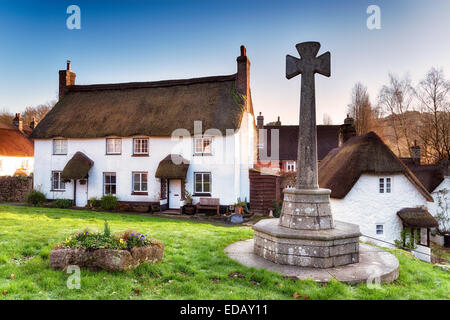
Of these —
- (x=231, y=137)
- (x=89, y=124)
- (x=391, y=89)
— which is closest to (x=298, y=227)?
(x=231, y=137)

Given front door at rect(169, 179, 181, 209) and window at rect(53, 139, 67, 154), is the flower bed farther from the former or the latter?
window at rect(53, 139, 67, 154)

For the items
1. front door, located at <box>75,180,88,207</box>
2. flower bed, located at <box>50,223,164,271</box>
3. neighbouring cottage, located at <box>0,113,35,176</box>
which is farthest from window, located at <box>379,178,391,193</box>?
neighbouring cottage, located at <box>0,113,35,176</box>

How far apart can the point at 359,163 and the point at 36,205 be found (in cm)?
2343

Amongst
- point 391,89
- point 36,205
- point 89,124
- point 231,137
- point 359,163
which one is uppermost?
point 391,89

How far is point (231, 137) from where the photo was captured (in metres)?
19.9

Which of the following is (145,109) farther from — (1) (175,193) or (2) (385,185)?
(2) (385,185)

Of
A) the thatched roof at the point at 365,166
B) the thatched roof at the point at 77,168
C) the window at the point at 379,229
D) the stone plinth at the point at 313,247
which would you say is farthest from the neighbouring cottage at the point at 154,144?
the stone plinth at the point at 313,247

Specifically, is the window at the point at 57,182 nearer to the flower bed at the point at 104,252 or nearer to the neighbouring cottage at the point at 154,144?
the neighbouring cottage at the point at 154,144

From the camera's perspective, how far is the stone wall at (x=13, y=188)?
25.2 meters

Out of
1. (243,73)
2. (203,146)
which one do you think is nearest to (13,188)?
(203,146)

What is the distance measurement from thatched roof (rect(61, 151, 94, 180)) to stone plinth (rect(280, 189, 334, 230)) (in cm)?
1771

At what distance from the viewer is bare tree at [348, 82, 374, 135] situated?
4009 centimetres

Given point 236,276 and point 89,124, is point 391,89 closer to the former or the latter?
point 89,124

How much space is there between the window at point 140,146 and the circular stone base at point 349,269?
598 inches
